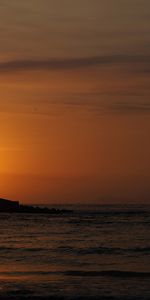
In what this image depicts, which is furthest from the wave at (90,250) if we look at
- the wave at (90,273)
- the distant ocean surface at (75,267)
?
the wave at (90,273)

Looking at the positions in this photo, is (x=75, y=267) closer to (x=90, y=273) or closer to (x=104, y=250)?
(x=90, y=273)

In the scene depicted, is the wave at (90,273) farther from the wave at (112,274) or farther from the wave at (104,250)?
the wave at (104,250)

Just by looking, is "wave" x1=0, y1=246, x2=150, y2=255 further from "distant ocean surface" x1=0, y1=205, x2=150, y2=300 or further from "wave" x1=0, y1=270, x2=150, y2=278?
"wave" x1=0, y1=270, x2=150, y2=278

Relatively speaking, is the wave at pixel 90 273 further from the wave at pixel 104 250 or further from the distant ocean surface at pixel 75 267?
the wave at pixel 104 250

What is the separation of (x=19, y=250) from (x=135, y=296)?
1587cm

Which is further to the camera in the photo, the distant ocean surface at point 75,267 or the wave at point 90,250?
the wave at point 90,250

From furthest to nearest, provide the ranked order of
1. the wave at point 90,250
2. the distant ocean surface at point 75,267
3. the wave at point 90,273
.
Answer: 1. the wave at point 90,250
2. the wave at point 90,273
3. the distant ocean surface at point 75,267

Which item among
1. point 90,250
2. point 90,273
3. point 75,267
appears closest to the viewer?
point 90,273

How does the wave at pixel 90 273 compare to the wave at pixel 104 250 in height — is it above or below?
below

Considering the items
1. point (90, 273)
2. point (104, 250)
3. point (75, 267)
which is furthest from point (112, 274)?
point (104, 250)

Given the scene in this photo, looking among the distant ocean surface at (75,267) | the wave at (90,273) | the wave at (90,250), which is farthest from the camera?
the wave at (90,250)

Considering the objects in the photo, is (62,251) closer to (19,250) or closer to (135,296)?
(19,250)

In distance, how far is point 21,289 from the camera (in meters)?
21.2

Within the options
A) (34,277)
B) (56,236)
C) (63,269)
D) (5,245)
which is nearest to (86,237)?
(56,236)
